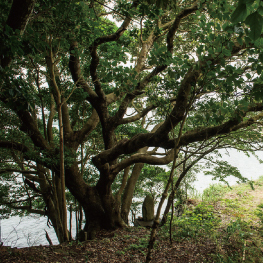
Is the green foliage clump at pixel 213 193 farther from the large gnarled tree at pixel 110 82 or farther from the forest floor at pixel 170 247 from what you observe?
the large gnarled tree at pixel 110 82

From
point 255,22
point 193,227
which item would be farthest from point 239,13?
point 193,227

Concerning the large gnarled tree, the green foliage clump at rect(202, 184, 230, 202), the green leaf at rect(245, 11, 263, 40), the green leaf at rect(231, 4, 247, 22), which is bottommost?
the green foliage clump at rect(202, 184, 230, 202)

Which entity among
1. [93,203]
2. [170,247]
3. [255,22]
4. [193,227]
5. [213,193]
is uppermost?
[255,22]

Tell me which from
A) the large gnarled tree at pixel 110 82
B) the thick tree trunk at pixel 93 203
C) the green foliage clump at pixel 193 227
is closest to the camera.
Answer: the large gnarled tree at pixel 110 82

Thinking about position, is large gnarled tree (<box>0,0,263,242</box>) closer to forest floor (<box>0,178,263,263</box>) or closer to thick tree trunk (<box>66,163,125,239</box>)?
thick tree trunk (<box>66,163,125,239</box>)

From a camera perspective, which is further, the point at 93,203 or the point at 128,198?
the point at 128,198

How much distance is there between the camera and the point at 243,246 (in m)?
3.08

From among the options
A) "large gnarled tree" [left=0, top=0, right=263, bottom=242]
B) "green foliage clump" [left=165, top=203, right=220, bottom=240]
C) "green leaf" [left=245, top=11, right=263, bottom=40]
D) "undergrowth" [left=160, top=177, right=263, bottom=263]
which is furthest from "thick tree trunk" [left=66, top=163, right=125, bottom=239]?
"green leaf" [left=245, top=11, right=263, bottom=40]

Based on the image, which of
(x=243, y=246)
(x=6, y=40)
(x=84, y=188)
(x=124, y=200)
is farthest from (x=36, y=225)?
(x=6, y=40)

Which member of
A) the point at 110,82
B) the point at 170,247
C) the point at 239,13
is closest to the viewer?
the point at 239,13

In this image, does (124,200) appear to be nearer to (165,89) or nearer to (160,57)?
(165,89)

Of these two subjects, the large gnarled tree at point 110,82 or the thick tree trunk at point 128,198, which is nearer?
the large gnarled tree at point 110,82

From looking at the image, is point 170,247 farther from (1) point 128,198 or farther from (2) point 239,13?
(2) point 239,13

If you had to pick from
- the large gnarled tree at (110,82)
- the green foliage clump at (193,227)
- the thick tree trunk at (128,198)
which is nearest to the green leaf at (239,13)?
the large gnarled tree at (110,82)
